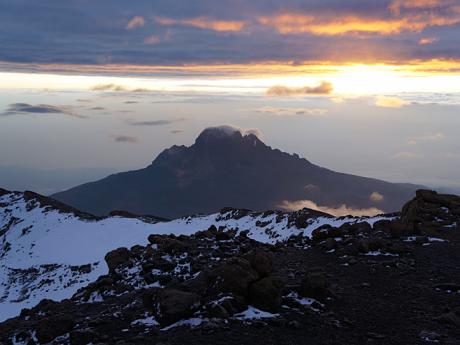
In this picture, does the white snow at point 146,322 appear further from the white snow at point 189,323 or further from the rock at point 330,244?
the rock at point 330,244

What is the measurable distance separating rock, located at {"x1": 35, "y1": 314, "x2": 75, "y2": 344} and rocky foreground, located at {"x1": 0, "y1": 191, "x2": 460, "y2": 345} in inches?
1.3

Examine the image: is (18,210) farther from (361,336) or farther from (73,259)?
(361,336)

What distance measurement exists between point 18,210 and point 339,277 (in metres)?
103

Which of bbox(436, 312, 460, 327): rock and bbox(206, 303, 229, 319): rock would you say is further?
bbox(436, 312, 460, 327): rock

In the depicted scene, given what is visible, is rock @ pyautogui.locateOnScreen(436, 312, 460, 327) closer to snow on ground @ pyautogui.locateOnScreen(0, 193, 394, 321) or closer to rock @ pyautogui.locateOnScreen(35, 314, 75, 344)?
rock @ pyautogui.locateOnScreen(35, 314, 75, 344)

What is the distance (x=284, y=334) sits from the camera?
1221 centimetres

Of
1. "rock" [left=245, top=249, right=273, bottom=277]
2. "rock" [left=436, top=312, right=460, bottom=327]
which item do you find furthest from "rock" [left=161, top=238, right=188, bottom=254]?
"rock" [left=436, top=312, right=460, bottom=327]

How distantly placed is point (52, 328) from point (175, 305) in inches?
172

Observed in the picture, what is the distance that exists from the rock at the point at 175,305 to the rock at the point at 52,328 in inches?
133

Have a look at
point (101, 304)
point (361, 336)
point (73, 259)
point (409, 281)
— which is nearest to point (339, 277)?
point (409, 281)

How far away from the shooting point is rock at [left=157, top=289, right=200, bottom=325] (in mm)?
13133

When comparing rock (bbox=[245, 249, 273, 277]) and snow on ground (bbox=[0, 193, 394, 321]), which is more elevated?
rock (bbox=[245, 249, 273, 277])

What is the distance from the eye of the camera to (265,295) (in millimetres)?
13719

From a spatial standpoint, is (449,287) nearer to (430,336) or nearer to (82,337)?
(430,336)
